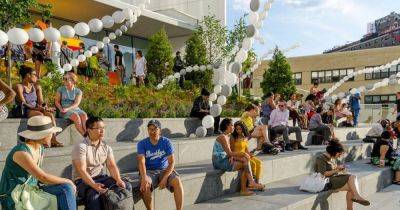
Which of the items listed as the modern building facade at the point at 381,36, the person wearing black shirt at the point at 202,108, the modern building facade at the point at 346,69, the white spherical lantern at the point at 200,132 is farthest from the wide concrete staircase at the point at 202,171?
the modern building facade at the point at 381,36

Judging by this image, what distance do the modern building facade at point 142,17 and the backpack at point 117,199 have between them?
12.9m

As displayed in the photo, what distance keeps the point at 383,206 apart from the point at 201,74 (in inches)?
482

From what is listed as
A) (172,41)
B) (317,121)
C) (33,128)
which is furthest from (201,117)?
(172,41)

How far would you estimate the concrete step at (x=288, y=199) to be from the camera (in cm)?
568

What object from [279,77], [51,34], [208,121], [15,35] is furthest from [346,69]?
[15,35]

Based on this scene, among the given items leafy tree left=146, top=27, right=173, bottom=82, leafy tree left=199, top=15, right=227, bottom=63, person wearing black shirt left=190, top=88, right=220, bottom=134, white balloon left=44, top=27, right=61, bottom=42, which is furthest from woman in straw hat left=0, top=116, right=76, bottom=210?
leafy tree left=199, top=15, right=227, bottom=63

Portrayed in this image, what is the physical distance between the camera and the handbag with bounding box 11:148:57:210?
11.1 feet

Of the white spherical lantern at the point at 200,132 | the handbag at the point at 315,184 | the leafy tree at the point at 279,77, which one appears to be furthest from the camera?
the leafy tree at the point at 279,77

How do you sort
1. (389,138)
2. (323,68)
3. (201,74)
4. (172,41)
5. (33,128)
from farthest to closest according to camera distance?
(323,68)
(172,41)
(201,74)
(389,138)
(33,128)

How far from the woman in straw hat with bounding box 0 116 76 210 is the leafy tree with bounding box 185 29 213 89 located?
577 inches

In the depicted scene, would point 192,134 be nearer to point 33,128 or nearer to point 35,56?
point 35,56

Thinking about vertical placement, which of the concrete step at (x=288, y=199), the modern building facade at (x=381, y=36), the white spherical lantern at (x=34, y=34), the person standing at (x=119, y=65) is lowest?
the concrete step at (x=288, y=199)

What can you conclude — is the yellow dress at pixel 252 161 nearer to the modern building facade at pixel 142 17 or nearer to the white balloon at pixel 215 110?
the white balloon at pixel 215 110

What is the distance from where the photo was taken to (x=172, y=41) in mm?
23047
